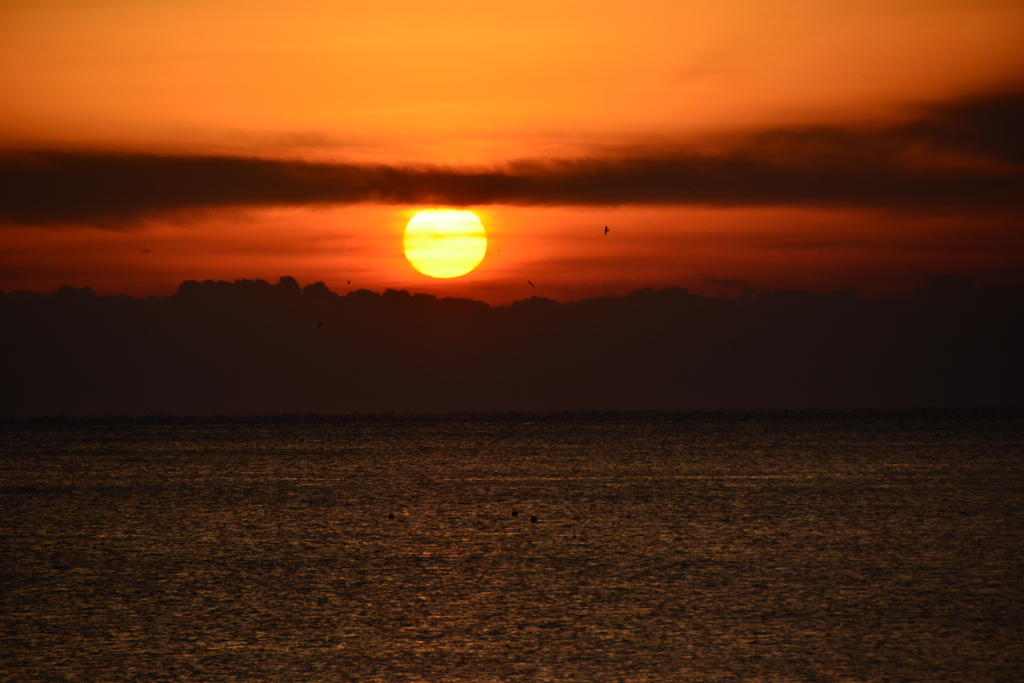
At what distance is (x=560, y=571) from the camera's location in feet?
54.6

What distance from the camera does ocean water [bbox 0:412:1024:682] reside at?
35.2 feet

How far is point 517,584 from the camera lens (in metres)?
15.3

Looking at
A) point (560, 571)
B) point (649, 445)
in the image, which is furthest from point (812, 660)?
point (649, 445)

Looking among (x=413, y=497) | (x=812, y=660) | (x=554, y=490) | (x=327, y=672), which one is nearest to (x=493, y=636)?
(x=327, y=672)

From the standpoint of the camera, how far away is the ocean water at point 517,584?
10.7 m

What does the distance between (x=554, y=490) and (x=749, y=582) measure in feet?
66.0

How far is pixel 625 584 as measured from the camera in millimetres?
15398

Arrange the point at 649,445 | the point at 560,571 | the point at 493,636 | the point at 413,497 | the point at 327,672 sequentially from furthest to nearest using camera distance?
the point at 649,445 → the point at 413,497 → the point at 560,571 → the point at 493,636 → the point at 327,672

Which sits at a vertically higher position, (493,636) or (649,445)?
(493,636)

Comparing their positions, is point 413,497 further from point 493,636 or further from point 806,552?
point 493,636

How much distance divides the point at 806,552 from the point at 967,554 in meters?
3.08

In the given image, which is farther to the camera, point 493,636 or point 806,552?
point 806,552

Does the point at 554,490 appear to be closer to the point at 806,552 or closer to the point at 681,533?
the point at 681,533

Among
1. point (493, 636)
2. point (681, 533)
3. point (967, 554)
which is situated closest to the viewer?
point (493, 636)
